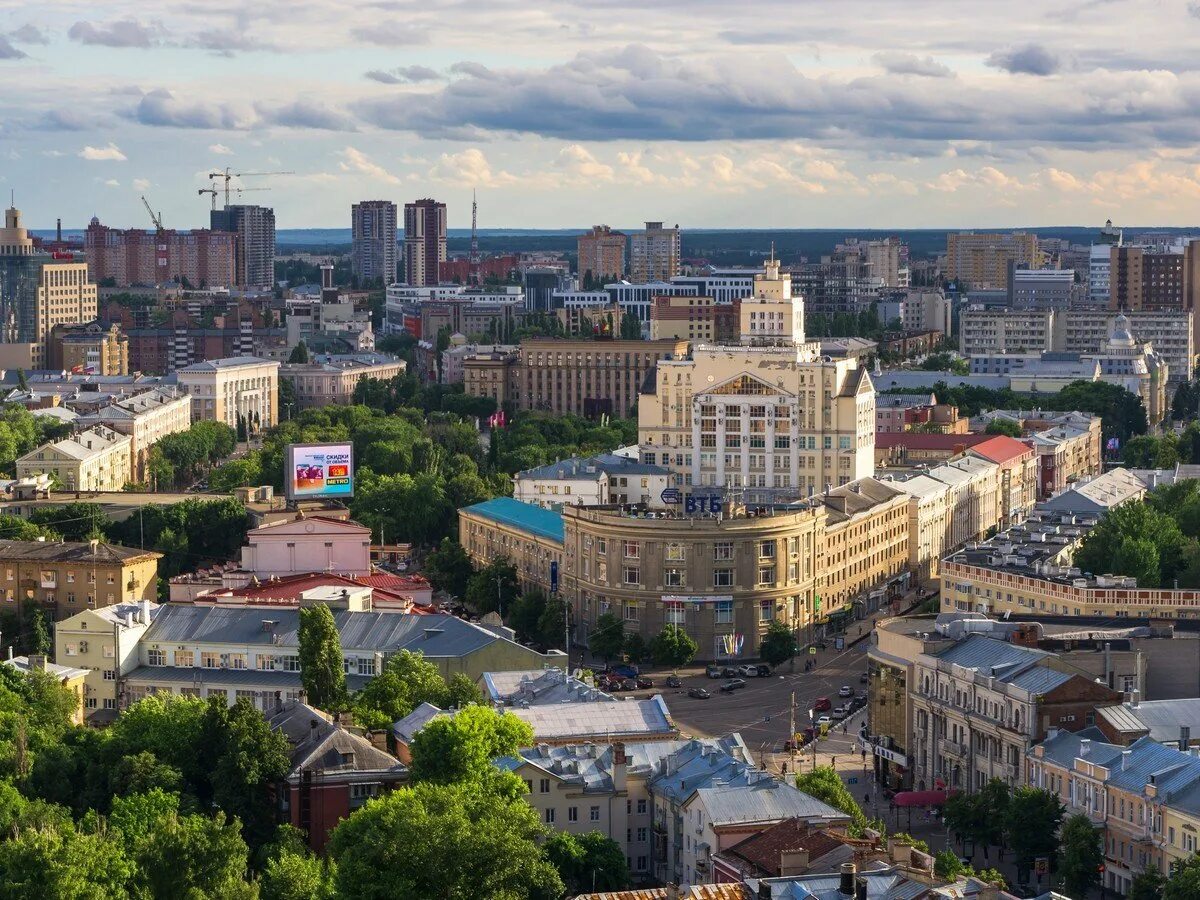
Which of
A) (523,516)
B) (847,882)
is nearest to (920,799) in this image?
(847,882)

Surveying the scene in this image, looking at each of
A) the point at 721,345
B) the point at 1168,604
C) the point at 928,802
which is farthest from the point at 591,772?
the point at 721,345

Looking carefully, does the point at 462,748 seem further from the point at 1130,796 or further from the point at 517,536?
the point at 517,536

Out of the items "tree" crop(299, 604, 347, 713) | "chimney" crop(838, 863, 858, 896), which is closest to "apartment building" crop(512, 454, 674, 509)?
"tree" crop(299, 604, 347, 713)

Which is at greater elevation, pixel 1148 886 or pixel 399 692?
pixel 399 692

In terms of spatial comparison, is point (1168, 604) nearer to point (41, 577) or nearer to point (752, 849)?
point (752, 849)

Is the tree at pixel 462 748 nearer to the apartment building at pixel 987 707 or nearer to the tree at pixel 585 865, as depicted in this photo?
the tree at pixel 585 865

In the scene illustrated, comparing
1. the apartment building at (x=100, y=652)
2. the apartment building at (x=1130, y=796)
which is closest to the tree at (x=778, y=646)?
the apartment building at (x=100, y=652)
